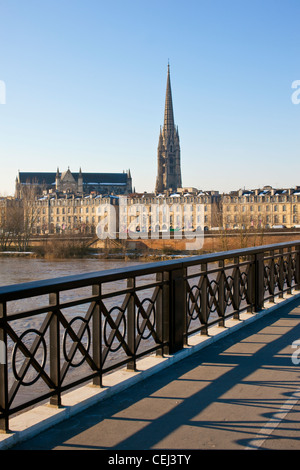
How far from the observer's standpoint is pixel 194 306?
18.0 feet

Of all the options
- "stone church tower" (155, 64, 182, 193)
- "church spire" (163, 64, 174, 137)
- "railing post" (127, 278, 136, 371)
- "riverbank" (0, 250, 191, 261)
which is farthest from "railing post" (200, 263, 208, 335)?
"church spire" (163, 64, 174, 137)

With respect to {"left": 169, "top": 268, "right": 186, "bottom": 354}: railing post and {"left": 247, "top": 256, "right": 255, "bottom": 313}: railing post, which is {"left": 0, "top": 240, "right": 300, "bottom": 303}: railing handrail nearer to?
{"left": 169, "top": 268, "right": 186, "bottom": 354}: railing post

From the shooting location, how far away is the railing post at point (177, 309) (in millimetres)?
4906

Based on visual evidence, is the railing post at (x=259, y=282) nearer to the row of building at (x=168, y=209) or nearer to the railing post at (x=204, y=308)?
the railing post at (x=204, y=308)

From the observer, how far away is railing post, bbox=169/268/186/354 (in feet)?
16.1

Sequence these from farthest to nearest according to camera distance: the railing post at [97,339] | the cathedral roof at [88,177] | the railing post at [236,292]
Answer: the cathedral roof at [88,177] → the railing post at [236,292] → the railing post at [97,339]

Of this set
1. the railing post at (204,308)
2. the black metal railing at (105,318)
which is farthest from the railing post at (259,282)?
the railing post at (204,308)

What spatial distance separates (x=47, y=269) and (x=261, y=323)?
2871 centimetres

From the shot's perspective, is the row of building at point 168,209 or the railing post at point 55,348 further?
the row of building at point 168,209

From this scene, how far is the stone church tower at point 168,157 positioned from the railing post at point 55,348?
126 meters

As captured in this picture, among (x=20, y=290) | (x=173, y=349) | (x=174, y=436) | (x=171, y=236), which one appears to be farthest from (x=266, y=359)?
(x=171, y=236)

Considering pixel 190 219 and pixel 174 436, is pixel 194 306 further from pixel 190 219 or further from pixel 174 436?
pixel 190 219
